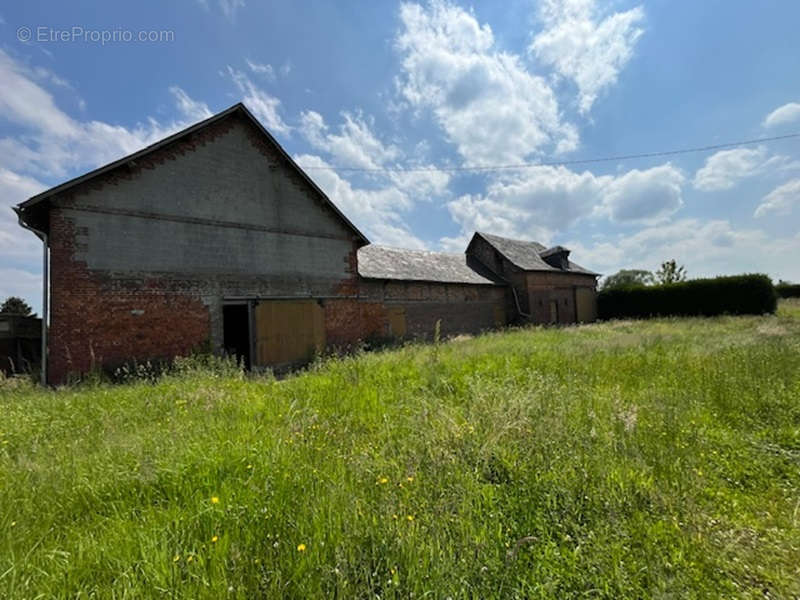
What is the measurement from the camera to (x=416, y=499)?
239 cm

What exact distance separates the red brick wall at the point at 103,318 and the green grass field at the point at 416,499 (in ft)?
13.4

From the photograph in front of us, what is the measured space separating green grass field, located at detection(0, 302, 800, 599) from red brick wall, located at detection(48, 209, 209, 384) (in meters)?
4.09

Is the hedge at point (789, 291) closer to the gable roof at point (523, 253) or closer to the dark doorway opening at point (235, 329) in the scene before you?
the gable roof at point (523, 253)

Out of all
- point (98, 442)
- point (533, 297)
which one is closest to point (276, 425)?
point (98, 442)

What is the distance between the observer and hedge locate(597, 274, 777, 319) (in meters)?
20.5

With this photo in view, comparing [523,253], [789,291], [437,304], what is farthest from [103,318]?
[789,291]

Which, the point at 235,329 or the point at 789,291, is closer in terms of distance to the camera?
the point at 235,329

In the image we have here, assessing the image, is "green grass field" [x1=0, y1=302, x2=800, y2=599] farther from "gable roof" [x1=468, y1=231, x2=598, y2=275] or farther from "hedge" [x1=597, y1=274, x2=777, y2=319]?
"hedge" [x1=597, y1=274, x2=777, y2=319]

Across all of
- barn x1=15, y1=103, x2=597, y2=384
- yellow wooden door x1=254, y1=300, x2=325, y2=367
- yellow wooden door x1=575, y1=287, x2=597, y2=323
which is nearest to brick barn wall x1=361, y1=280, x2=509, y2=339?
barn x1=15, y1=103, x2=597, y2=384

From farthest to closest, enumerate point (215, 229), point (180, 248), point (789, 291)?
point (789, 291) < point (215, 229) < point (180, 248)

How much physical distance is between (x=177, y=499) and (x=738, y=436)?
18.0ft

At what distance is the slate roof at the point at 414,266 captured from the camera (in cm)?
1566

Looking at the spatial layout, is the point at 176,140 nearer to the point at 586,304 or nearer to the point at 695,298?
the point at 586,304

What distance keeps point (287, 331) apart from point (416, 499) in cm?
999
